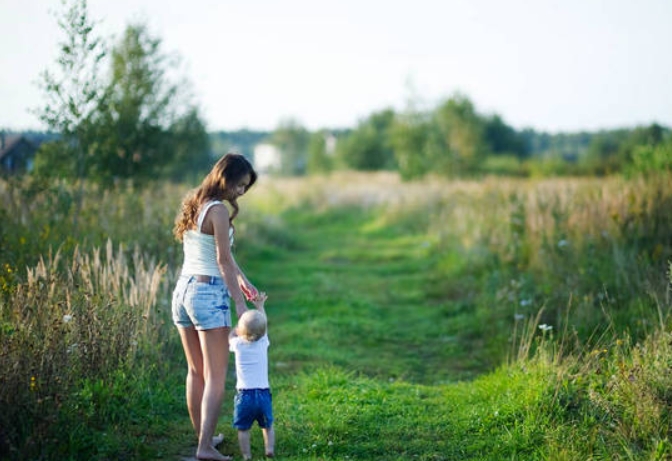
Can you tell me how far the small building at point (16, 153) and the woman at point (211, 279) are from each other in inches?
248

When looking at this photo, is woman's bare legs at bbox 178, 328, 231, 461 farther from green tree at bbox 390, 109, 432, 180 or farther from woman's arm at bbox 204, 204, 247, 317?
green tree at bbox 390, 109, 432, 180

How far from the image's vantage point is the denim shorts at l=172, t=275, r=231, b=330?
434 cm

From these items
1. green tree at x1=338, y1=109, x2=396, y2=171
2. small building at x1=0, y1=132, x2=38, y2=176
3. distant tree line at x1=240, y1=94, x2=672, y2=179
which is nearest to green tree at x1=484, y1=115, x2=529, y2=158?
distant tree line at x1=240, y1=94, x2=672, y2=179

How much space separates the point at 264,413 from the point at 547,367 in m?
2.32

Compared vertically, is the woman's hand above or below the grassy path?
above

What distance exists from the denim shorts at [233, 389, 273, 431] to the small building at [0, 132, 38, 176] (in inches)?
264

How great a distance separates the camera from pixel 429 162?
1110 inches

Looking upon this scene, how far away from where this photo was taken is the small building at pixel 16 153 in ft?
32.4

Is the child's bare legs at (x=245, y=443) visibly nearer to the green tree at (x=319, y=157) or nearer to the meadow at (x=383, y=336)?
the meadow at (x=383, y=336)

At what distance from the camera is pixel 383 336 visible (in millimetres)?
8477

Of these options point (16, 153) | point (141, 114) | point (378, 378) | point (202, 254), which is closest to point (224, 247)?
point (202, 254)

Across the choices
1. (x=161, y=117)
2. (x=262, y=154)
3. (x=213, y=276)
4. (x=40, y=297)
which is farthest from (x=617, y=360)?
(x=262, y=154)

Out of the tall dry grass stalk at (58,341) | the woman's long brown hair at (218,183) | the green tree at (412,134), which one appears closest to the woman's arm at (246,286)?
the woman's long brown hair at (218,183)

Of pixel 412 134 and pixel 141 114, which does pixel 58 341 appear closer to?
pixel 141 114
